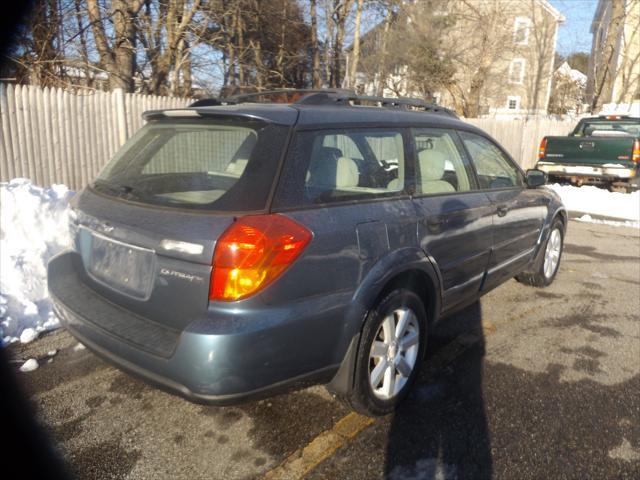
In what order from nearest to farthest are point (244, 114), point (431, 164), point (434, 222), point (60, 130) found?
point (244, 114) → point (434, 222) → point (431, 164) → point (60, 130)

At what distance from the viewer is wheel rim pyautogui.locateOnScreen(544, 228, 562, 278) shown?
5309 millimetres

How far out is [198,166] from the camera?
111 inches

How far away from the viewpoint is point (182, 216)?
2.34 m

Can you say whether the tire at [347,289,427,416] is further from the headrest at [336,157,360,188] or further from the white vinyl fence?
the white vinyl fence

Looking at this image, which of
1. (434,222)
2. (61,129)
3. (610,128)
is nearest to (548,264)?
(434,222)

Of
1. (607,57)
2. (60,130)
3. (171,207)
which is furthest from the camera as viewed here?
(607,57)

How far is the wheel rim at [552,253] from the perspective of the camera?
209 inches

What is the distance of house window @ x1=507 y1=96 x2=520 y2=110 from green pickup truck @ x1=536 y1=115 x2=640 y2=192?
23835 mm

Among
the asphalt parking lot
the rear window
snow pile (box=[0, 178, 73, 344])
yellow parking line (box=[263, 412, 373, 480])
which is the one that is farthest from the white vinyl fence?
yellow parking line (box=[263, 412, 373, 480])

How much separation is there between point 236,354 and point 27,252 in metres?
3.21

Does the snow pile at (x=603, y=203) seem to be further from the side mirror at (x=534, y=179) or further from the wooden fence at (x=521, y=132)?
the side mirror at (x=534, y=179)

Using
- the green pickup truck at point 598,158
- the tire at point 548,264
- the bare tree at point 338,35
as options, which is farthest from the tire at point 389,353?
the bare tree at point 338,35

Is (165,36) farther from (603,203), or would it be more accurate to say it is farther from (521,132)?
(521,132)

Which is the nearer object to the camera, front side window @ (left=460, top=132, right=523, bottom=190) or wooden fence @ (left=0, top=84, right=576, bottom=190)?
front side window @ (left=460, top=132, right=523, bottom=190)
